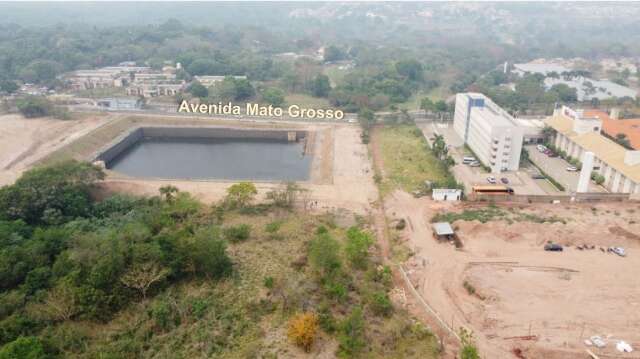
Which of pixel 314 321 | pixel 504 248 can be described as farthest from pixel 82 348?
pixel 504 248

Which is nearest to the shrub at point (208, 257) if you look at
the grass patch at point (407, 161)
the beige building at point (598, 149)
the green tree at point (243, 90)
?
the grass patch at point (407, 161)

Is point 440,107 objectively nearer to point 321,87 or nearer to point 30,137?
point 321,87

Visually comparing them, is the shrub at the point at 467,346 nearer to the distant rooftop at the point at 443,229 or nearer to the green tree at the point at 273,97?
the distant rooftop at the point at 443,229

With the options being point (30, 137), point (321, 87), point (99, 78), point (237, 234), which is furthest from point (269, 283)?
point (99, 78)

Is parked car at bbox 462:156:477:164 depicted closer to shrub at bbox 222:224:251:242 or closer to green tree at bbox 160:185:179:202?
shrub at bbox 222:224:251:242

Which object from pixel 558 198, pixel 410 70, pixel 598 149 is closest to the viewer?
pixel 558 198
